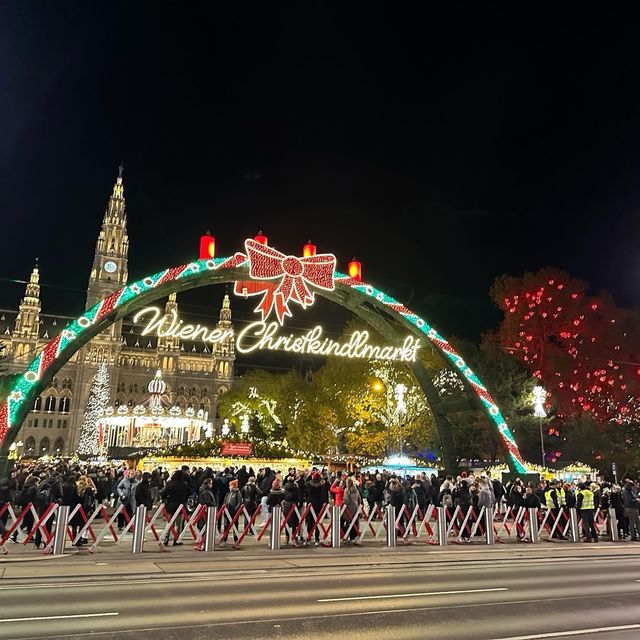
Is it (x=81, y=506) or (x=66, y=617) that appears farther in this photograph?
(x=81, y=506)

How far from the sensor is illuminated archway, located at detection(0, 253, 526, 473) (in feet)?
58.6

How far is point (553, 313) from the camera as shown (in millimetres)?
47188

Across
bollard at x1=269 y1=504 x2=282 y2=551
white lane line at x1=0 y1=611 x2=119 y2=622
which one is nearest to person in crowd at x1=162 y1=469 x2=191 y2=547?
bollard at x1=269 y1=504 x2=282 y2=551

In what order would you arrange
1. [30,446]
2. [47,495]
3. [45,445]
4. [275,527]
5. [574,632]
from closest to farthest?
[574,632]
[47,495]
[275,527]
[30,446]
[45,445]

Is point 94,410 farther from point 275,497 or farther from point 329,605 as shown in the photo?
point 329,605

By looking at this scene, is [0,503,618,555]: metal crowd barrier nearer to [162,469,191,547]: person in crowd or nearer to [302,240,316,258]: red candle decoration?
[162,469,191,547]: person in crowd

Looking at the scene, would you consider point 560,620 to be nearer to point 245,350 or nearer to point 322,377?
point 245,350

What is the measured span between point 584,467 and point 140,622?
35567 mm

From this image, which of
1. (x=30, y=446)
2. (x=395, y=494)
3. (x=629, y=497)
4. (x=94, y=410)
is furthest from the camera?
(x=30, y=446)

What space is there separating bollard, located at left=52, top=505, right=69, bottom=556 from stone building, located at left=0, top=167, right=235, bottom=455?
88002 mm

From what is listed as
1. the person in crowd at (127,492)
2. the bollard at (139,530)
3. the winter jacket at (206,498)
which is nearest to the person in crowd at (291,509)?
the winter jacket at (206,498)

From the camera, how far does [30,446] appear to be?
95438 mm

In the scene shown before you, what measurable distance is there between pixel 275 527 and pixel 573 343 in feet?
124

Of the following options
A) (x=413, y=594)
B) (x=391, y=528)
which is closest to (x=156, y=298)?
(x=391, y=528)
